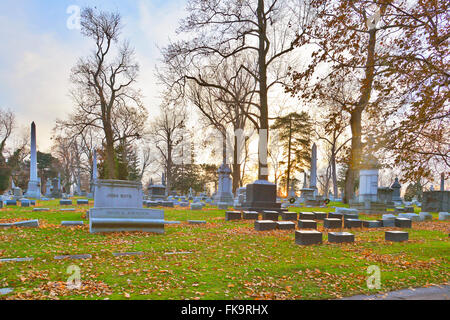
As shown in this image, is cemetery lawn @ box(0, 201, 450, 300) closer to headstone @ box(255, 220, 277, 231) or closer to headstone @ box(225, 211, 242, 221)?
headstone @ box(255, 220, 277, 231)

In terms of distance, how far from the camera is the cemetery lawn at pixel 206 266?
11.6 feet

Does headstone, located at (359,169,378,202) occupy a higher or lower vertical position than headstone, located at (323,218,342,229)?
higher

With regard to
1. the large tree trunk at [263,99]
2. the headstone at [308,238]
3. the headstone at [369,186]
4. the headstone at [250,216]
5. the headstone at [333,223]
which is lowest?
the headstone at [250,216]

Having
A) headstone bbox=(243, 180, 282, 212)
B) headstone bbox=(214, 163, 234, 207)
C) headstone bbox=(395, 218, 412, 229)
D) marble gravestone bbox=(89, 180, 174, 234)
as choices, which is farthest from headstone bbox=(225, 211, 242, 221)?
headstone bbox=(214, 163, 234, 207)

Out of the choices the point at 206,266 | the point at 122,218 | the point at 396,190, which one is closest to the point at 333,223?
the point at 206,266

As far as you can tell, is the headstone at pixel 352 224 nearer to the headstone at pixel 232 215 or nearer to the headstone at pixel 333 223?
the headstone at pixel 333 223

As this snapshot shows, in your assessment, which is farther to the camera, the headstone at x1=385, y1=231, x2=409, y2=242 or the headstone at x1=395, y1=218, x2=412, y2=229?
the headstone at x1=395, y1=218, x2=412, y2=229

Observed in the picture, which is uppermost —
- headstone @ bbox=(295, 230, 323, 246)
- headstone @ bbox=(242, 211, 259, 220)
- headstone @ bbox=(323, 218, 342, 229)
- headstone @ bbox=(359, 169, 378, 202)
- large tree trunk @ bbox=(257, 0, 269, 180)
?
large tree trunk @ bbox=(257, 0, 269, 180)

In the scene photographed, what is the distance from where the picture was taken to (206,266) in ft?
15.4

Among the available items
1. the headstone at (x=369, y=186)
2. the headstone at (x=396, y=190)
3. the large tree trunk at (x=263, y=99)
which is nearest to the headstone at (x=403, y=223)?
the headstone at (x=369, y=186)

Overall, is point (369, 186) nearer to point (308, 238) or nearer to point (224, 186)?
point (224, 186)

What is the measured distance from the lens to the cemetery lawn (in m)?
3.53
